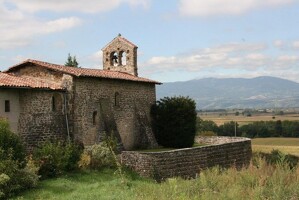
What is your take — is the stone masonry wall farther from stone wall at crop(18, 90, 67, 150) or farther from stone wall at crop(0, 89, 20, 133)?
stone wall at crop(0, 89, 20, 133)

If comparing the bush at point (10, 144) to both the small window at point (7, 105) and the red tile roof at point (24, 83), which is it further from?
the small window at point (7, 105)

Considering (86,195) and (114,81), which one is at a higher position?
(114,81)

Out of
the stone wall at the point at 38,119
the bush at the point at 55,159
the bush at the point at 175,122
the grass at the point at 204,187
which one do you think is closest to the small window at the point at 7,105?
the stone wall at the point at 38,119

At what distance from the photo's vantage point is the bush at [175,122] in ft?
105

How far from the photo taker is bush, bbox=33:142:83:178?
19.3 m

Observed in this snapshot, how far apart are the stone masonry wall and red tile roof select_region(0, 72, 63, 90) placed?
5.14 ft

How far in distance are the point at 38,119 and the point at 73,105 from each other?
241 centimetres

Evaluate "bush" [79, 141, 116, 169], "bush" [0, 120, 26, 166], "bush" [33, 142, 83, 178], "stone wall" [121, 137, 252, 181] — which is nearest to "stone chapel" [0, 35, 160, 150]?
"bush" [33, 142, 83, 178]

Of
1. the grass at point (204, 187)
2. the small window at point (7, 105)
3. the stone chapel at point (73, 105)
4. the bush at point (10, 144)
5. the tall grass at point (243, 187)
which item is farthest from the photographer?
the stone chapel at point (73, 105)

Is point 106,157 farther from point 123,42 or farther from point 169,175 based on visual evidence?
point 123,42

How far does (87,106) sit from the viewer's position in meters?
26.2

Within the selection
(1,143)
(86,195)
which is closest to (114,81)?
(1,143)

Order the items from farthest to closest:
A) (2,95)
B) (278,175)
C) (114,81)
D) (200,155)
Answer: (114,81), (200,155), (2,95), (278,175)

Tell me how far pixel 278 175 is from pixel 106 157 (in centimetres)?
1266
